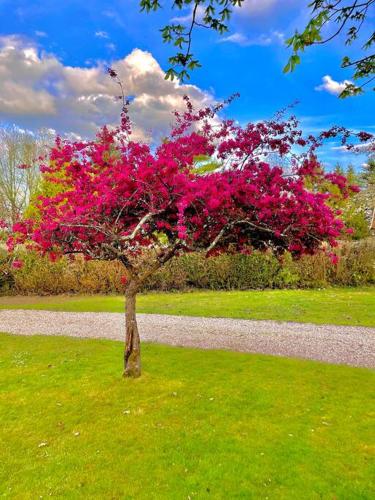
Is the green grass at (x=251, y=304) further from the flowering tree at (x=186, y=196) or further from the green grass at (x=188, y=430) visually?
the flowering tree at (x=186, y=196)

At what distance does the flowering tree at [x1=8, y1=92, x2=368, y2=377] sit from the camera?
15.6 feet

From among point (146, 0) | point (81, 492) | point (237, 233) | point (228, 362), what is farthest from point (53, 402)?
point (146, 0)

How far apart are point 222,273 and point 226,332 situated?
615 centimetres

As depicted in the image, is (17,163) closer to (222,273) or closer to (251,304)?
(222,273)

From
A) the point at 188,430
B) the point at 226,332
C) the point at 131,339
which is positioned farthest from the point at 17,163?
the point at 188,430

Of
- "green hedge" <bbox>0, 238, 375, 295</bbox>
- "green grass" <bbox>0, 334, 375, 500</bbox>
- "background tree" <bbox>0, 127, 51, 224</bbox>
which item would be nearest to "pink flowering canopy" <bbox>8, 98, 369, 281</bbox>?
"green grass" <bbox>0, 334, 375, 500</bbox>

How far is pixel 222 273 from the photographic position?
1519 cm

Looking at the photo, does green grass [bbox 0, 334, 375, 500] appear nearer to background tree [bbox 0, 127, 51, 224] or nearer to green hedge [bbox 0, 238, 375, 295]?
green hedge [bbox 0, 238, 375, 295]

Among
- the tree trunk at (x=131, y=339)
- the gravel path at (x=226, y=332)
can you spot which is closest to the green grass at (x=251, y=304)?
the gravel path at (x=226, y=332)

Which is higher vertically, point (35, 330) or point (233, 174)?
point (233, 174)

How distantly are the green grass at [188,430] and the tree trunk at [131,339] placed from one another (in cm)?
18

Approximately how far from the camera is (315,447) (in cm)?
401

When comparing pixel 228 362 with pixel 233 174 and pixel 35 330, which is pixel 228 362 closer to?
pixel 233 174

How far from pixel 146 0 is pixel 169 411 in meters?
4.26
